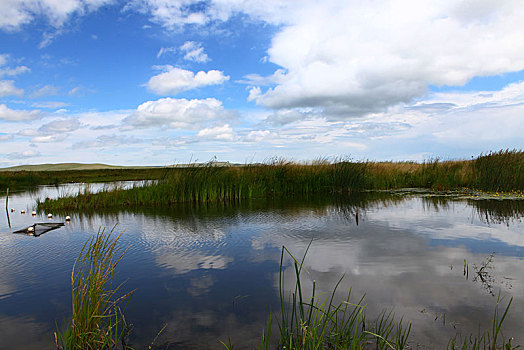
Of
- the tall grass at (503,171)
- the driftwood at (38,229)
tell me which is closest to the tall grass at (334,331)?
the driftwood at (38,229)

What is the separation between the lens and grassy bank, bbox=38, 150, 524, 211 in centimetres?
1328

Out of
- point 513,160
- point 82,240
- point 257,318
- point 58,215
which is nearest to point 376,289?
point 257,318

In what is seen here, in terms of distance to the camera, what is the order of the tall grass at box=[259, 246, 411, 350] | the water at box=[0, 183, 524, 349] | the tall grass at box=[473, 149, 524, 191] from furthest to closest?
the tall grass at box=[473, 149, 524, 191], the water at box=[0, 183, 524, 349], the tall grass at box=[259, 246, 411, 350]

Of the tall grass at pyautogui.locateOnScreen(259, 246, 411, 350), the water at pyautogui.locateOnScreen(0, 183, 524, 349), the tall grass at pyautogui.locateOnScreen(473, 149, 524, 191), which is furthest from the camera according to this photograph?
the tall grass at pyautogui.locateOnScreen(473, 149, 524, 191)

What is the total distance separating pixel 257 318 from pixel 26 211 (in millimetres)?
12320

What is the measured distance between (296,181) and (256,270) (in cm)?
1193

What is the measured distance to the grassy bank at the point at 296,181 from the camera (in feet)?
43.6

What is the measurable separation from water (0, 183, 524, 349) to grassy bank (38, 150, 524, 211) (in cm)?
406

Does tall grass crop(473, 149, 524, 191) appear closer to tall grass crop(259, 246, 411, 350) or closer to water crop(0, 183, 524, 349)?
water crop(0, 183, 524, 349)

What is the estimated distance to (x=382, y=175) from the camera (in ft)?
61.2

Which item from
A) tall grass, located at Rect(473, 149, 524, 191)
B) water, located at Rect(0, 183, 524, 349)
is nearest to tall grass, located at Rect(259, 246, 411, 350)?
water, located at Rect(0, 183, 524, 349)

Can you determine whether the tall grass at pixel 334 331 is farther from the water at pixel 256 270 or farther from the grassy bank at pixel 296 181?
the grassy bank at pixel 296 181

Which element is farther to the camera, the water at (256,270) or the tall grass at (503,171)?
the tall grass at (503,171)

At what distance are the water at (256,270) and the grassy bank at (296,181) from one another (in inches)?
160
